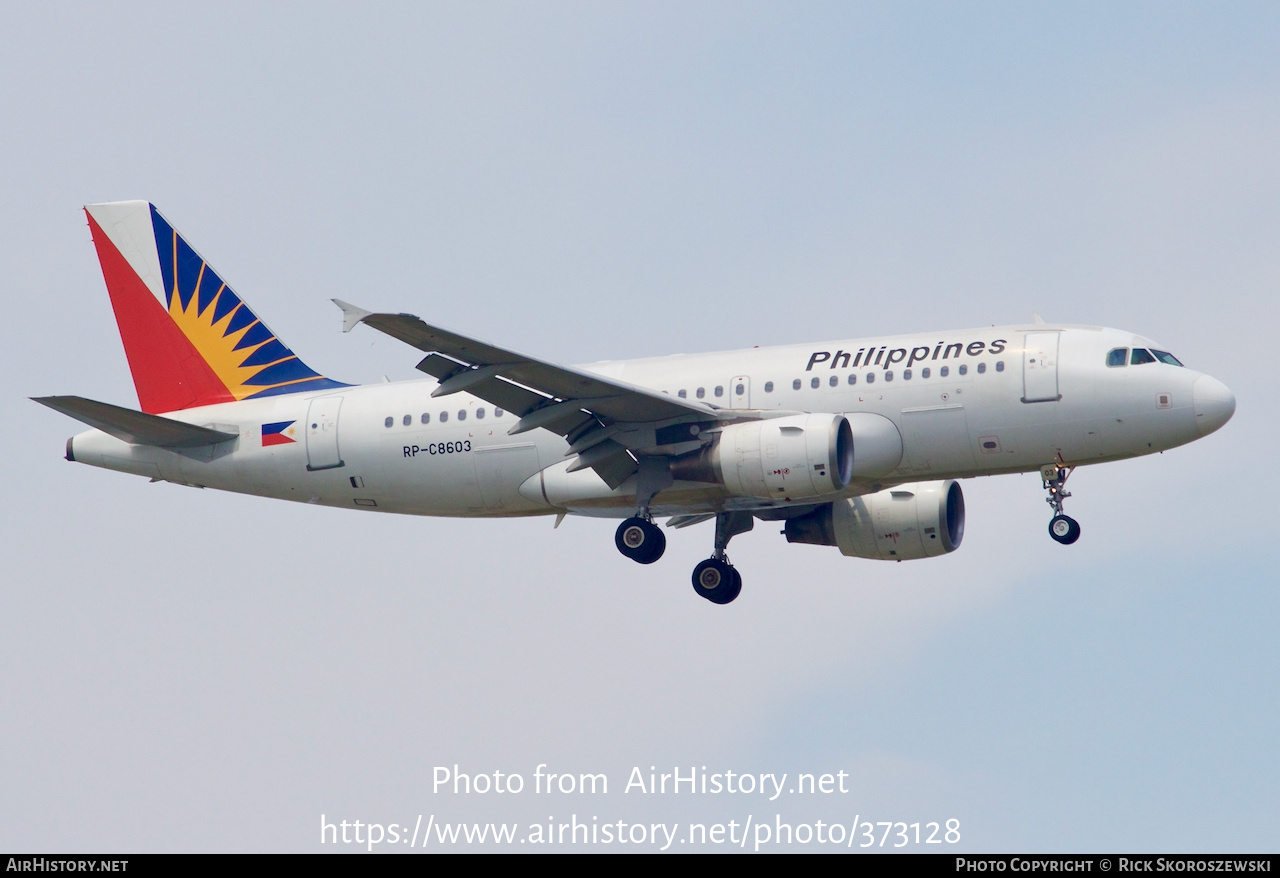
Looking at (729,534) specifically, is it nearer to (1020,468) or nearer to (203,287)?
(1020,468)

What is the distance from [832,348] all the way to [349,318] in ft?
35.7

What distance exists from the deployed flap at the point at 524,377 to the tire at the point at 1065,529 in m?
7.15

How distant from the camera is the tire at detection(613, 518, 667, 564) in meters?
34.3

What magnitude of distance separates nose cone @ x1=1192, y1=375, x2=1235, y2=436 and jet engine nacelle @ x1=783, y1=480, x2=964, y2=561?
7.14 metres

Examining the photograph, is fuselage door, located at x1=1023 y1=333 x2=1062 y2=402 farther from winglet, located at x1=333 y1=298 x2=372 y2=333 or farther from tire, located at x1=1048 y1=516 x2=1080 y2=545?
winglet, located at x1=333 y1=298 x2=372 y2=333

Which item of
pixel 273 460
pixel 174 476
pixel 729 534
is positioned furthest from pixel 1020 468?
pixel 174 476

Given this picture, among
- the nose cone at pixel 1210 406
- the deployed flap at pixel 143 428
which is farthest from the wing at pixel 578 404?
the nose cone at pixel 1210 406

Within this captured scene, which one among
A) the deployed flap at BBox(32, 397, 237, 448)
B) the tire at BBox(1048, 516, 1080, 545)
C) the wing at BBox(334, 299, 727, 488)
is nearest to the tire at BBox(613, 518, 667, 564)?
the wing at BBox(334, 299, 727, 488)

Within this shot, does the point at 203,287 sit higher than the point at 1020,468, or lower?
higher

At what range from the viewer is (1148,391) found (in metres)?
32.4

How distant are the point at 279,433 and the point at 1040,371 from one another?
656 inches

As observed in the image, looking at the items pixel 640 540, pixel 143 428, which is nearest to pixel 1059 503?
pixel 640 540

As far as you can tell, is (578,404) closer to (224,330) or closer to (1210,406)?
(224,330)

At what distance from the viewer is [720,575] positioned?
3622 cm
